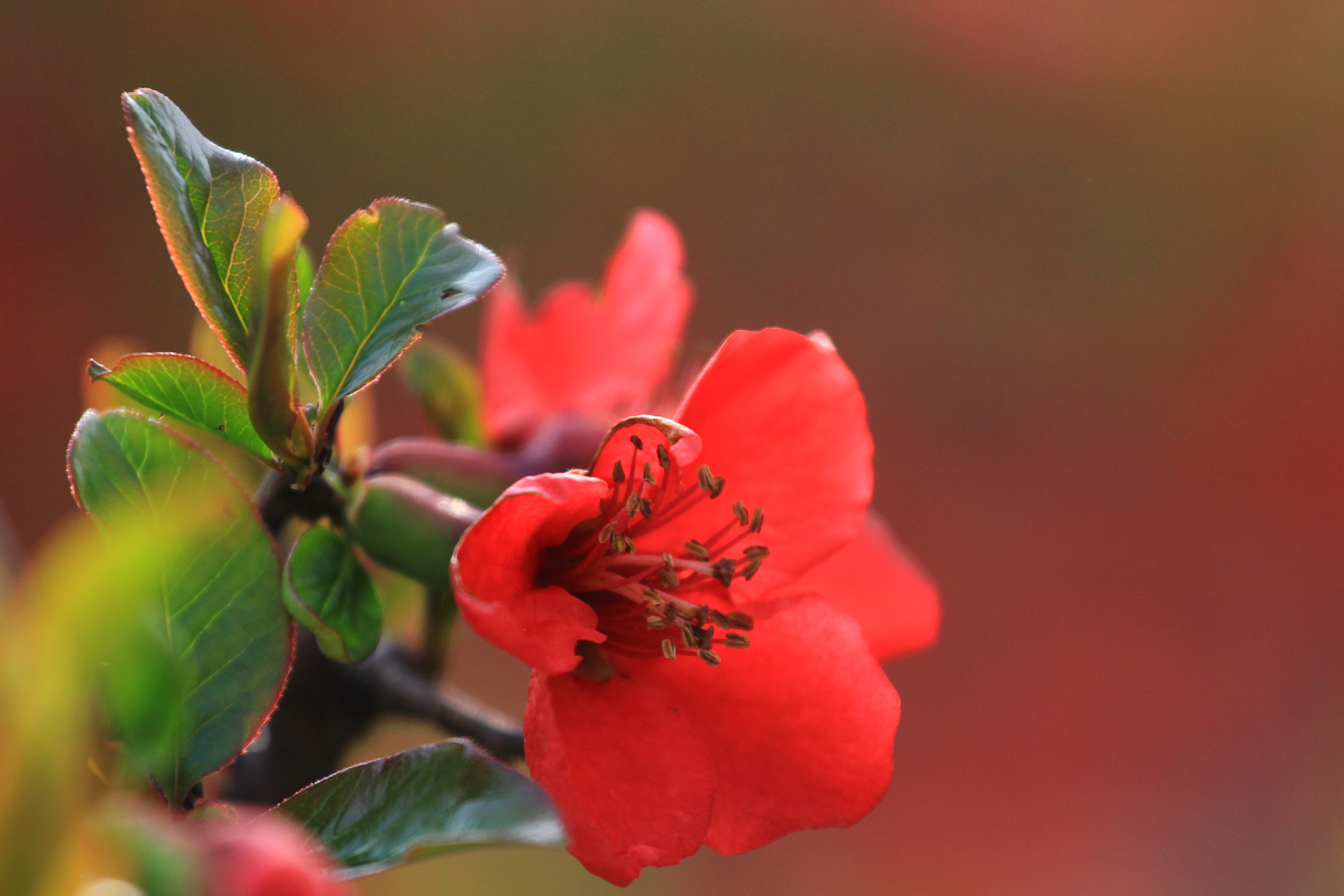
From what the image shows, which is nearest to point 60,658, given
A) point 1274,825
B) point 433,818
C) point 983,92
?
point 433,818

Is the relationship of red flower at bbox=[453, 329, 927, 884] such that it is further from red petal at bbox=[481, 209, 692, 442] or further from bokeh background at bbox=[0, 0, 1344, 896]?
bokeh background at bbox=[0, 0, 1344, 896]

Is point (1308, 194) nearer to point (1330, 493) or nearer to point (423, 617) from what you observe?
point (1330, 493)

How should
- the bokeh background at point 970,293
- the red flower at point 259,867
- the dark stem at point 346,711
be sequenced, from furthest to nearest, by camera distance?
1. the bokeh background at point 970,293
2. the dark stem at point 346,711
3. the red flower at point 259,867

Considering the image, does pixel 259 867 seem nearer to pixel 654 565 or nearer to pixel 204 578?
pixel 204 578

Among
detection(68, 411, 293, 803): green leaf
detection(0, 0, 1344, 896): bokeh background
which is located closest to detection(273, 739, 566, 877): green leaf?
detection(68, 411, 293, 803): green leaf

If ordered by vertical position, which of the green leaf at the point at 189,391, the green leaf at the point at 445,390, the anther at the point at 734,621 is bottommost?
the anther at the point at 734,621

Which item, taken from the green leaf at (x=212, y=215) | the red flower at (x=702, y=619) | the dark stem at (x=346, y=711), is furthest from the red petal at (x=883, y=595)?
the green leaf at (x=212, y=215)

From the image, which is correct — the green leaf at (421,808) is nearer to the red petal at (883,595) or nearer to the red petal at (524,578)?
the red petal at (524,578)
